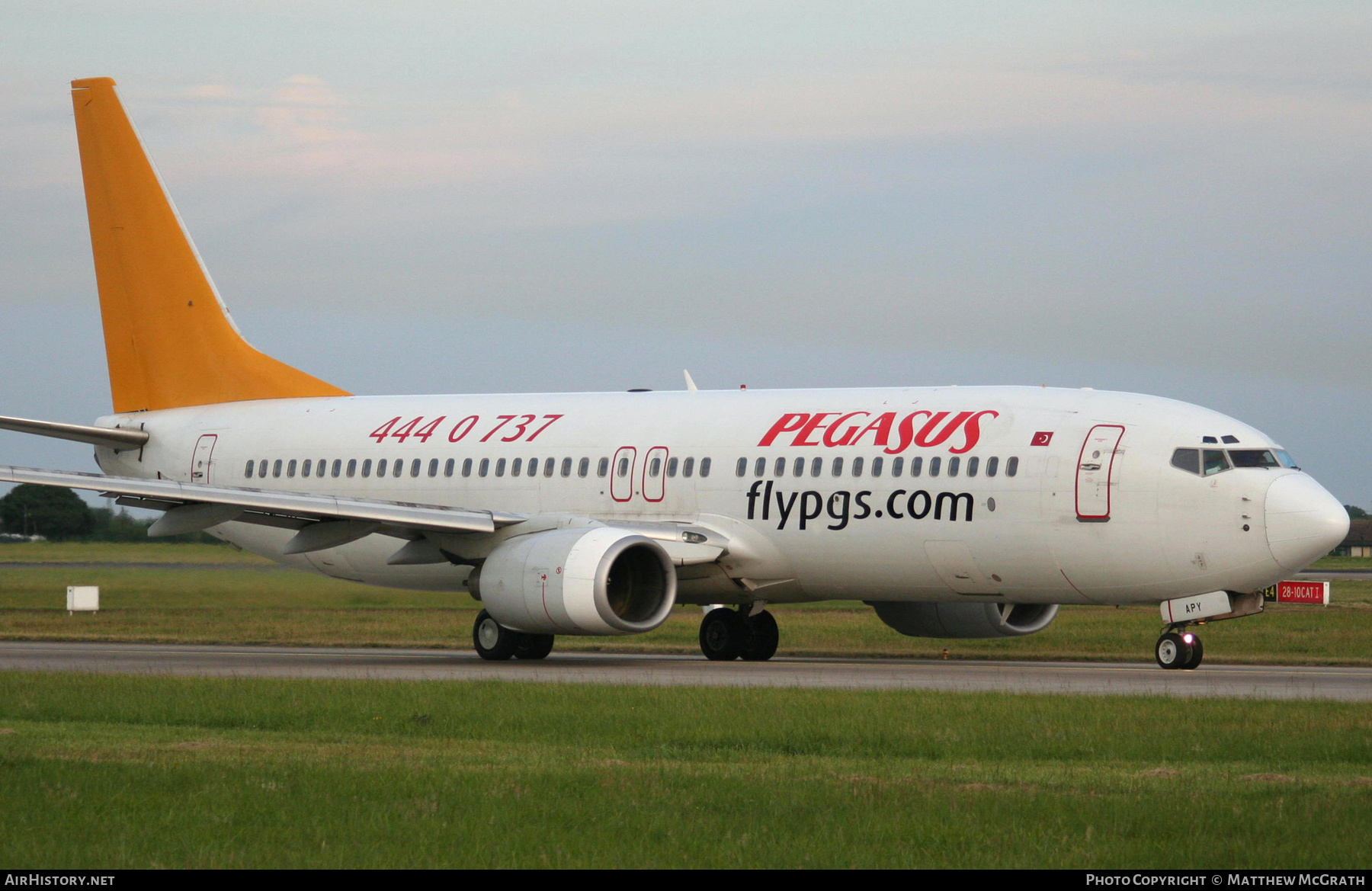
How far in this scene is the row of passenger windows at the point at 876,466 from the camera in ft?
78.1

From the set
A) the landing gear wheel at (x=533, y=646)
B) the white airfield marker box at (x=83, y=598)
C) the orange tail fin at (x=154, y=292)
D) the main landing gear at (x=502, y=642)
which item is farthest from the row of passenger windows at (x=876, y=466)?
the white airfield marker box at (x=83, y=598)

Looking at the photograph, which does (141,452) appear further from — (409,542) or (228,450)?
(409,542)

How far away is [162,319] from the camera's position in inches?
1326

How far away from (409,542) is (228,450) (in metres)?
6.56

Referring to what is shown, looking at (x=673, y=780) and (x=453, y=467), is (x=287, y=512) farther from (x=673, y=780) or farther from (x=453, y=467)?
(x=673, y=780)

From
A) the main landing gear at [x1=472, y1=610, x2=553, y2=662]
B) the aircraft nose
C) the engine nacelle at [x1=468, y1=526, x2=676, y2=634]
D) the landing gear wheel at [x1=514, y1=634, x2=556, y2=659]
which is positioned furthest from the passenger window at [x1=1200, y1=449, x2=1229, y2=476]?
the main landing gear at [x1=472, y1=610, x2=553, y2=662]

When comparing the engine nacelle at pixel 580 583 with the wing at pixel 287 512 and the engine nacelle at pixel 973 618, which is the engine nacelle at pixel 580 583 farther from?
the engine nacelle at pixel 973 618

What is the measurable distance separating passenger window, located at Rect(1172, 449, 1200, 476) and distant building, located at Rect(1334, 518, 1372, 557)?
11096 centimetres

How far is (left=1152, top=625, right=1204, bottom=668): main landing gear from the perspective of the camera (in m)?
22.9

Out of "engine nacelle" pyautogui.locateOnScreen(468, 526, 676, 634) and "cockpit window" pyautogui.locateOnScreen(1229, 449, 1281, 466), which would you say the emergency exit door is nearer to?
"cockpit window" pyautogui.locateOnScreen(1229, 449, 1281, 466)

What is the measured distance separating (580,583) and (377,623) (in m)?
12.5

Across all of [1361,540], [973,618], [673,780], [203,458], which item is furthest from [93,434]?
[1361,540]

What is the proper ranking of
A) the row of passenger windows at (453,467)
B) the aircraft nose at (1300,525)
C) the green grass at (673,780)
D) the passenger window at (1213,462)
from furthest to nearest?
1. the row of passenger windows at (453,467)
2. the passenger window at (1213,462)
3. the aircraft nose at (1300,525)
4. the green grass at (673,780)

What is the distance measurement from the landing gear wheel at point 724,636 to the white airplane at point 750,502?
33mm
